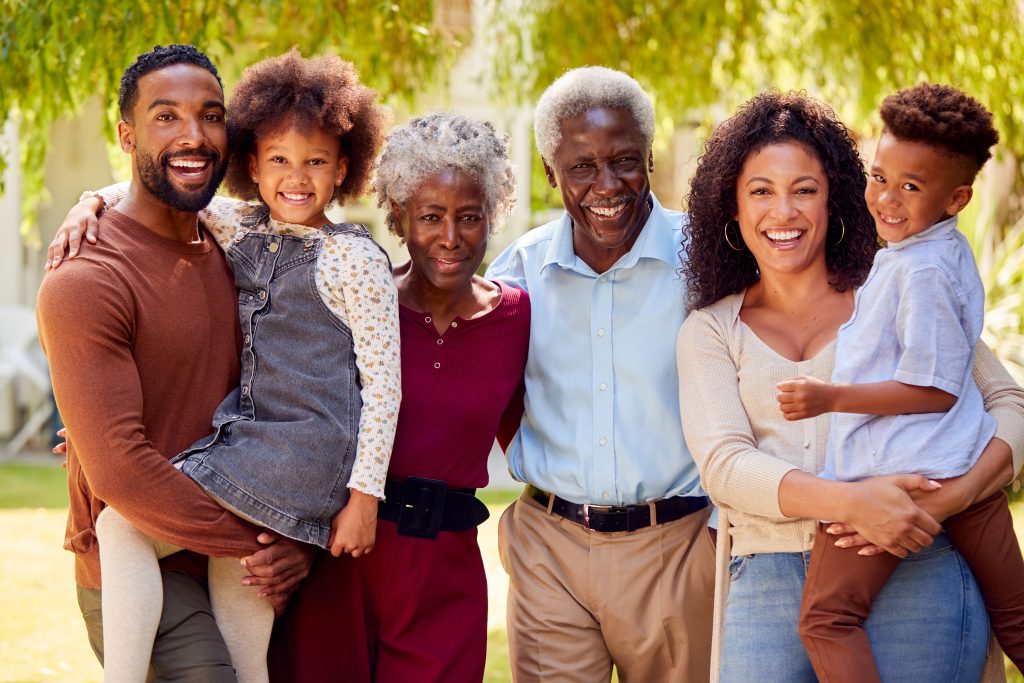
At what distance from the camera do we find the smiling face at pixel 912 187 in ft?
9.24

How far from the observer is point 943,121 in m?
2.80

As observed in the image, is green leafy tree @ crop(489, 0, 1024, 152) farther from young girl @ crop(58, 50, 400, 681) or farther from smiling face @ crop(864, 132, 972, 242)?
smiling face @ crop(864, 132, 972, 242)

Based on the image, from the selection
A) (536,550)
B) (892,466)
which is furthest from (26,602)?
(892,466)

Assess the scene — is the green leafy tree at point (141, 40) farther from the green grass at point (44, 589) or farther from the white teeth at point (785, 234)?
the white teeth at point (785, 234)

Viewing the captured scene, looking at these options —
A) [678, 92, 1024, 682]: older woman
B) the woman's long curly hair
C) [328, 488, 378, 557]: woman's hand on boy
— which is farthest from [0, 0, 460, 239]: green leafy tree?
[328, 488, 378, 557]: woman's hand on boy

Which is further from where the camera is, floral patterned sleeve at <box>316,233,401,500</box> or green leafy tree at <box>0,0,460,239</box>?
green leafy tree at <box>0,0,460,239</box>

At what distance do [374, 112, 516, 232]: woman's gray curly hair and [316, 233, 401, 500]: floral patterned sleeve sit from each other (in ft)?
0.94

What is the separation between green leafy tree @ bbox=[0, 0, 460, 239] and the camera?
442cm

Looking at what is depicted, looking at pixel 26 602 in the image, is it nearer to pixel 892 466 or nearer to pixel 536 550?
pixel 536 550

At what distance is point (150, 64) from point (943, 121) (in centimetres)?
191

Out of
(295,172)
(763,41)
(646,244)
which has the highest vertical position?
(763,41)

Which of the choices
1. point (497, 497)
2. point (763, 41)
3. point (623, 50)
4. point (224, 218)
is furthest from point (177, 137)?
point (497, 497)

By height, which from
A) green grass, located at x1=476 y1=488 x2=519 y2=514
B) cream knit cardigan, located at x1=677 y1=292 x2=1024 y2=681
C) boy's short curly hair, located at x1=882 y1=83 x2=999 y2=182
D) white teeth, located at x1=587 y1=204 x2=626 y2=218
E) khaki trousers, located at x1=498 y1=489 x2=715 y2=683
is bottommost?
green grass, located at x1=476 y1=488 x2=519 y2=514

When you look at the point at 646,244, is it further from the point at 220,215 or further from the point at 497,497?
the point at 497,497
